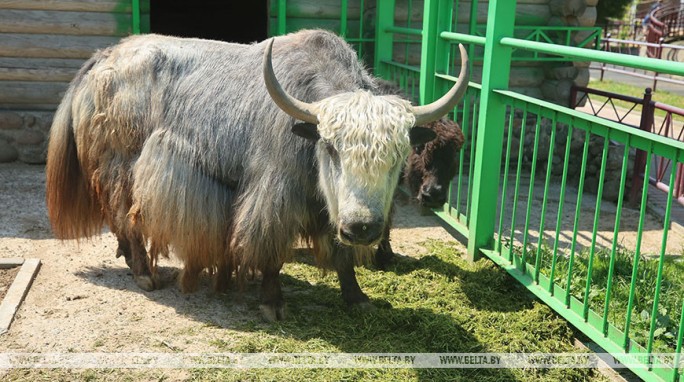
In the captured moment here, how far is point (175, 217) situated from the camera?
4.69 m

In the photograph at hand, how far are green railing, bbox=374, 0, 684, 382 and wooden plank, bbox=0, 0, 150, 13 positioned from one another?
2898mm

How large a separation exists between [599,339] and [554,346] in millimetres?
416

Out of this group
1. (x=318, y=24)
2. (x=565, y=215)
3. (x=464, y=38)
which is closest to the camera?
(x=464, y=38)

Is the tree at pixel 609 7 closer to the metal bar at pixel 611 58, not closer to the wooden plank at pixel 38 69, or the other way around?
the wooden plank at pixel 38 69

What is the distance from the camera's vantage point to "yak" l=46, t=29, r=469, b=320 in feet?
13.0

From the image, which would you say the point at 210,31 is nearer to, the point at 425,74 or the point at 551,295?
the point at 425,74

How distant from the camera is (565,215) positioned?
24.3 ft

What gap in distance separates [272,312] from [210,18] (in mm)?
9772

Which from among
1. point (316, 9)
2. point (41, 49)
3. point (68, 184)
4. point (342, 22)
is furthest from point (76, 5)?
point (68, 184)

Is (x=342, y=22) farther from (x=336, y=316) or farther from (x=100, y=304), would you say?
(x=100, y=304)

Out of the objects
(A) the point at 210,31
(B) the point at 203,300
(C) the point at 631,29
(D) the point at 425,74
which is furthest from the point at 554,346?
(C) the point at 631,29

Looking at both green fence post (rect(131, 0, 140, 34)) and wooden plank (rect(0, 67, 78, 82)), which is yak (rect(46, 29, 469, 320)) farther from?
wooden plank (rect(0, 67, 78, 82))

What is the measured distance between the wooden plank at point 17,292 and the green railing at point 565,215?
338 centimetres

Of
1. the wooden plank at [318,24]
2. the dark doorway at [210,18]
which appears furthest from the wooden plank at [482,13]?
the dark doorway at [210,18]
